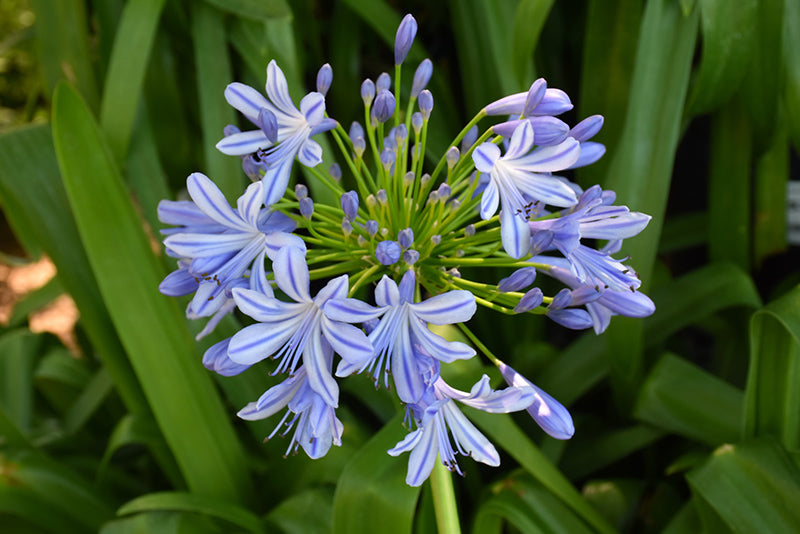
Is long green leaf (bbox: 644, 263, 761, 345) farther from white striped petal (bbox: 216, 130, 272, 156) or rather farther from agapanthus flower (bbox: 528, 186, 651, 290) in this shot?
white striped petal (bbox: 216, 130, 272, 156)

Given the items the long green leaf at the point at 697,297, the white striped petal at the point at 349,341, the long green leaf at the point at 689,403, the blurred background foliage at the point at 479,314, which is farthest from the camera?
the long green leaf at the point at 697,297

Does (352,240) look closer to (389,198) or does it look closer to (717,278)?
(389,198)

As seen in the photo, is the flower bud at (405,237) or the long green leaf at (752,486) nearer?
the flower bud at (405,237)

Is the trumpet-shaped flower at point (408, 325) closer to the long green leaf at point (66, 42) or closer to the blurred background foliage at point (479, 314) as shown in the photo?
the blurred background foliage at point (479, 314)

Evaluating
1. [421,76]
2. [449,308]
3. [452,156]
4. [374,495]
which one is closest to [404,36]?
[421,76]

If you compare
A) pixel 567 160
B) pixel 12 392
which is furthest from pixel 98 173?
pixel 12 392

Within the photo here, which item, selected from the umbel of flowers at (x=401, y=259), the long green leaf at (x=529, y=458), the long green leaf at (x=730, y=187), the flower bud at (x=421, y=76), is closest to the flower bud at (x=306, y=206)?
the umbel of flowers at (x=401, y=259)

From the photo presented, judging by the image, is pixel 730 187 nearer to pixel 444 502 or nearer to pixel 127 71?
pixel 444 502
